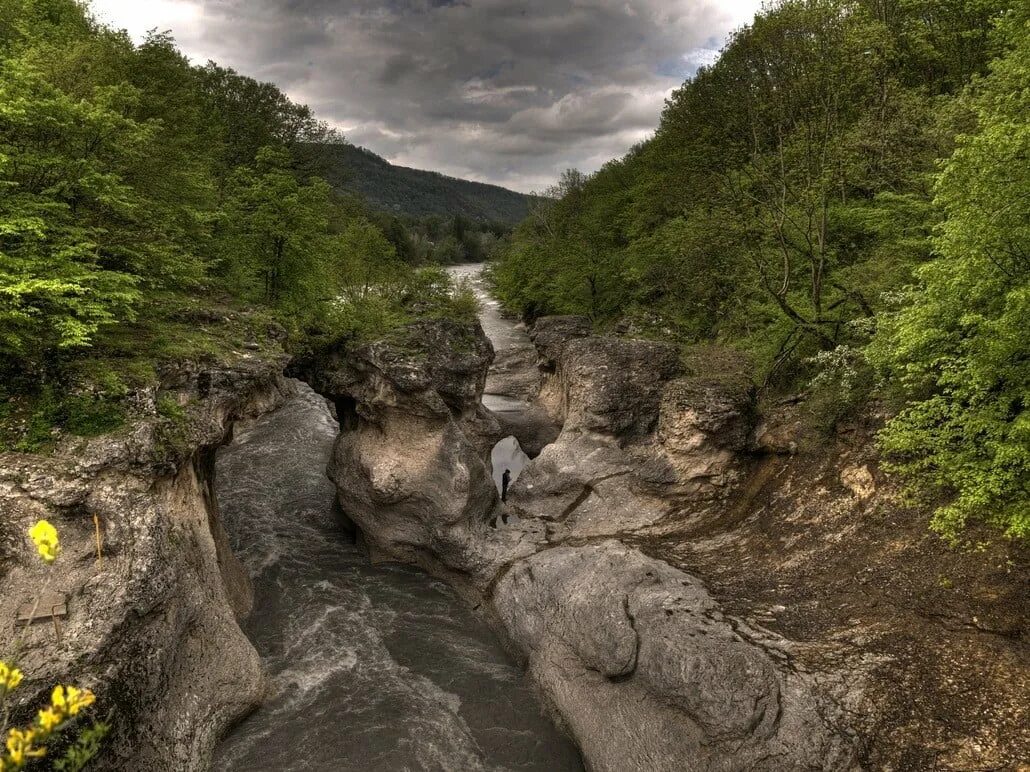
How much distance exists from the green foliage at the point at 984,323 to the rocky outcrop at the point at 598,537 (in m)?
4.48

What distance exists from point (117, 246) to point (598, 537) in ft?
48.8

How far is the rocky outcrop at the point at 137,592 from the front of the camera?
983 cm

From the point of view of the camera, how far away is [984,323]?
8758mm

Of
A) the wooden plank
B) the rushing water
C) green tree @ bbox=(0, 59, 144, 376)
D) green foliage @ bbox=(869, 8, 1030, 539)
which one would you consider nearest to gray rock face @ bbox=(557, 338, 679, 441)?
the rushing water

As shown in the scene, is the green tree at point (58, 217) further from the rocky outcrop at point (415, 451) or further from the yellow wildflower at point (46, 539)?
the rocky outcrop at point (415, 451)

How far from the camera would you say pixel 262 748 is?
1230 centimetres

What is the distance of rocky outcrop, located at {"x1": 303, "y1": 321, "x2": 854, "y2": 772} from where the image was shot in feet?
35.1

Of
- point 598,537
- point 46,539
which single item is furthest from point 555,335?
point 46,539

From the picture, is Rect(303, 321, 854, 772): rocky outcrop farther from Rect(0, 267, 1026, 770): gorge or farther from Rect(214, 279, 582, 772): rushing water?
Rect(214, 279, 582, 772): rushing water

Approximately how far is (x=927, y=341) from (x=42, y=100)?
17503 mm

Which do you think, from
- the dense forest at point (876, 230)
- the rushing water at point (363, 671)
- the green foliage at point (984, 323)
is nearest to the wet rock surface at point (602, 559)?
the rushing water at point (363, 671)

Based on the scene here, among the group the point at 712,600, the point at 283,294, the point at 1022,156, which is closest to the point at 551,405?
the point at 283,294

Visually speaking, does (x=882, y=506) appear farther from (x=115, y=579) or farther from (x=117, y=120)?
(x=117, y=120)

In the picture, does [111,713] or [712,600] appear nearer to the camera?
[111,713]
